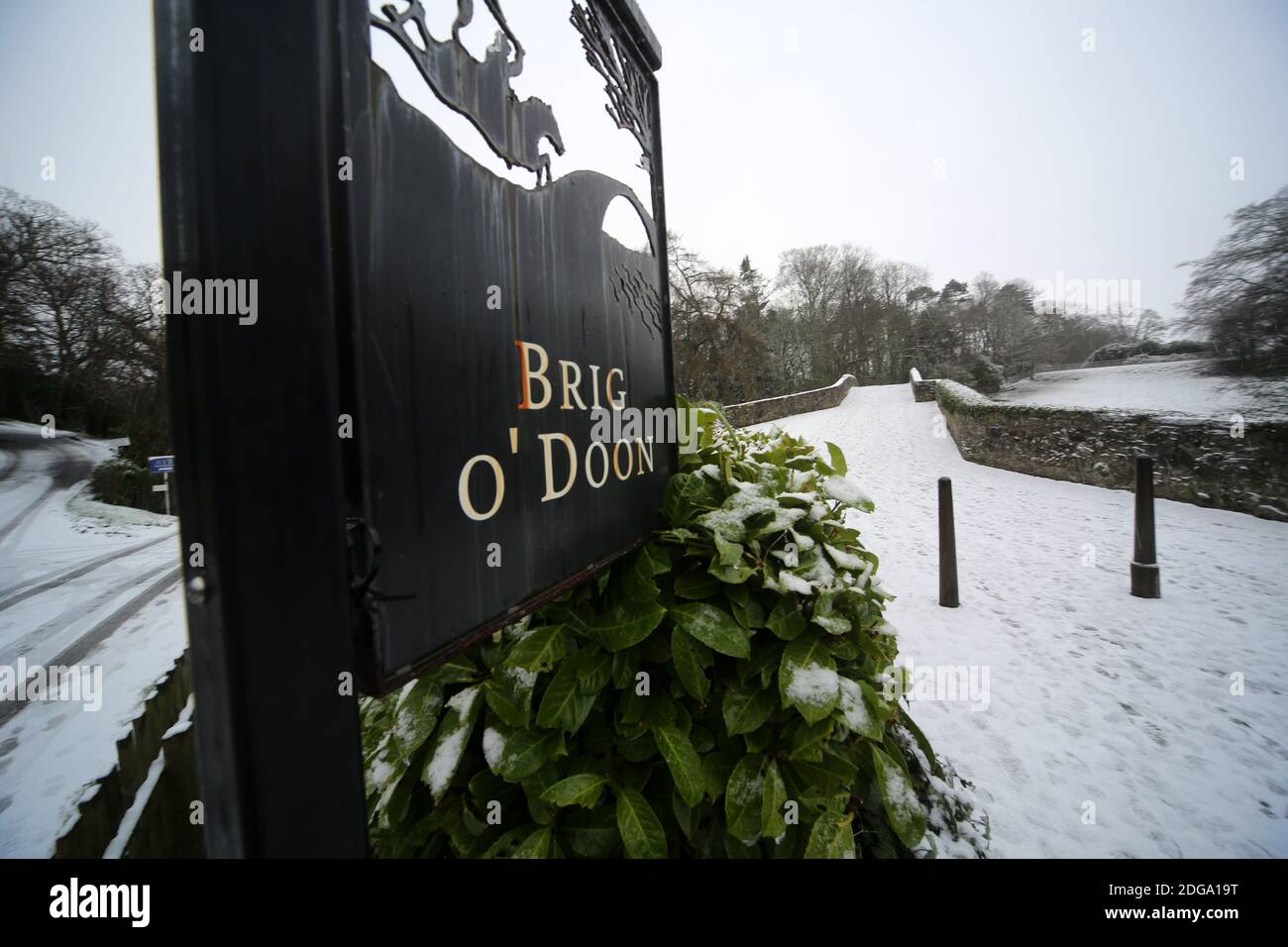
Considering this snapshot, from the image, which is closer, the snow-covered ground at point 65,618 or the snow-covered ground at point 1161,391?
the snow-covered ground at point 65,618

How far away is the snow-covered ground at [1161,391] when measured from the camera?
8.96 metres

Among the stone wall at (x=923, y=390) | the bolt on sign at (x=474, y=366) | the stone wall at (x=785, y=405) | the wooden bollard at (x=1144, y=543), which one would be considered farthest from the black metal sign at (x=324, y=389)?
the stone wall at (x=923, y=390)

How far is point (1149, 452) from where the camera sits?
757 cm

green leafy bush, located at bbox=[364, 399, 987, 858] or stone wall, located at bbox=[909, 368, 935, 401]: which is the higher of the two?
stone wall, located at bbox=[909, 368, 935, 401]

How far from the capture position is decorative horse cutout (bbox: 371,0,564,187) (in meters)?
0.68

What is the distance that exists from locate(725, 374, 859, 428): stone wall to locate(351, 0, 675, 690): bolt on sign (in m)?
16.0

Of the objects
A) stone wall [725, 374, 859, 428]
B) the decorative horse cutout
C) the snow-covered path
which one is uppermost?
stone wall [725, 374, 859, 428]

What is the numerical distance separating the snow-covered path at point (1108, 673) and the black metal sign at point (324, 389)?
2592 mm

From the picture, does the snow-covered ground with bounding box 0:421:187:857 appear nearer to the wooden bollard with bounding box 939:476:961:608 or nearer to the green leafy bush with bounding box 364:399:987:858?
the green leafy bush with bounding box 364:399:987:858

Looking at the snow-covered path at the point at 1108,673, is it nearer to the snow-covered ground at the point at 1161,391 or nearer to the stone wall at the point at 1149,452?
the stone wall at the point at 1149,452

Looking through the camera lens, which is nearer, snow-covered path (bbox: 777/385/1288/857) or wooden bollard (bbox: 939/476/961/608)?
snow-covered path (bbox: 777/385/1288/857)

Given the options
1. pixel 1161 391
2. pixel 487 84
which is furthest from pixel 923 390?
pixel 487 84

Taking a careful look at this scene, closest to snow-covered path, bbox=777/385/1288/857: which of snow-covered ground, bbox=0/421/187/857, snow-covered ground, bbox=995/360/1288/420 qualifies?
snow-covered ground, bbox=995/360/1288/420
